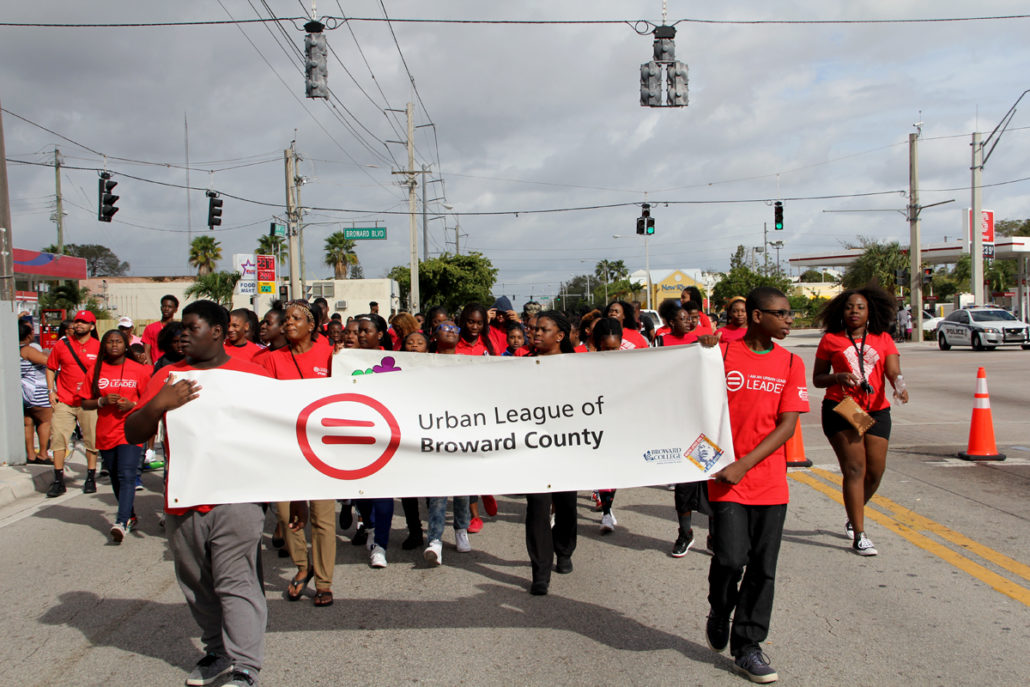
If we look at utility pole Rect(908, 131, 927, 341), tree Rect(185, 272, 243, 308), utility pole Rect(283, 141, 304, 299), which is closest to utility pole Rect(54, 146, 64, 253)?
tree Rect(185, 272, 243, 308)

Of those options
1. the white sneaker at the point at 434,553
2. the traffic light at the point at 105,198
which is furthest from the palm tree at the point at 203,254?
the white sneaker at the point at 434,553

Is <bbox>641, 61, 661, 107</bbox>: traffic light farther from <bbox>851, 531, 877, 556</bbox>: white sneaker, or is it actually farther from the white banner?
the white banner

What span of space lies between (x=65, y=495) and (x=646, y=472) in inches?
298

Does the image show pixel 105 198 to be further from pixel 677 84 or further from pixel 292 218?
pixel 677 84

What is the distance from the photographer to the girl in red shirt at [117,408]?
289 inches

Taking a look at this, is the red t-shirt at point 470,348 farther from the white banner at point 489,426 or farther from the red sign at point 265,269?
the red sign at point 265,269

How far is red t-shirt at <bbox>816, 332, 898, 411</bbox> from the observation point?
6191 millimetres

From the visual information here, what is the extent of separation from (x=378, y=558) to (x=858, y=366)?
3802 millimetres

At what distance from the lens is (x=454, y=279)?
61.0 metres

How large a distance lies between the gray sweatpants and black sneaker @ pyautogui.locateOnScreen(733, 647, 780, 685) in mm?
2309

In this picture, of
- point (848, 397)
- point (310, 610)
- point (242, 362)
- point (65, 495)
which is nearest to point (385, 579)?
point (310, 610)

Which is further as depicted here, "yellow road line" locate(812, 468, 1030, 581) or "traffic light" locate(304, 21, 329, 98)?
"traffic light" locate(304, 21, 329, 98)

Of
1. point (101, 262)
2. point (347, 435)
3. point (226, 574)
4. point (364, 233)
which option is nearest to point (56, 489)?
point (347, 435)

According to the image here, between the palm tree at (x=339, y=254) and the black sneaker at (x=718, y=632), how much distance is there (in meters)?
67.3
